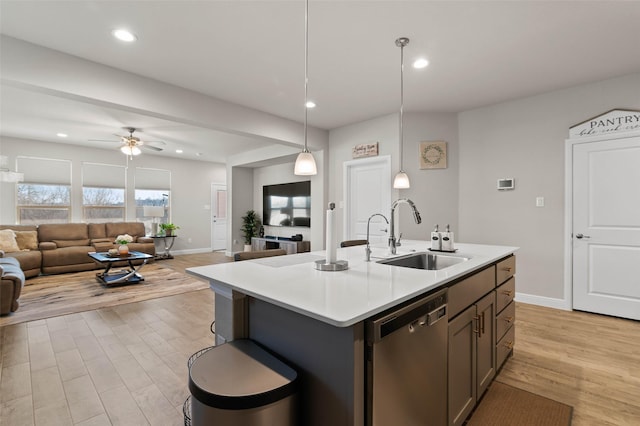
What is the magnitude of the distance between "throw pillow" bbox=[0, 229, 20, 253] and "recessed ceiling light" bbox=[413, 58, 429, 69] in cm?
690

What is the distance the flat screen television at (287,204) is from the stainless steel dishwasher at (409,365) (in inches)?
211

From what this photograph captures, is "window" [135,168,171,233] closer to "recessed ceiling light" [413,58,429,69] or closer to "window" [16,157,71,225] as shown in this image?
"window" [16,157,71,225]

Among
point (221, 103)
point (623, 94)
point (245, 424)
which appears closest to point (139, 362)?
point (245, 424)

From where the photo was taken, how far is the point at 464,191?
4.36m

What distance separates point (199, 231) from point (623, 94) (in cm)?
882

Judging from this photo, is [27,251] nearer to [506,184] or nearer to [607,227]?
[506,184]

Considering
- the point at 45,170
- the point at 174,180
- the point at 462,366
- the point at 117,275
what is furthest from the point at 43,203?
the point at 462,366

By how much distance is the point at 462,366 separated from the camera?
159 centimetres

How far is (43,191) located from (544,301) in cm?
907

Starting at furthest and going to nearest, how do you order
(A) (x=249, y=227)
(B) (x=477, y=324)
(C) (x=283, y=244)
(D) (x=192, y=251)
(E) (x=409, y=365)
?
(D) (x=192, y=251)
(A) (x=249, y=227)
(C) (x=283, y=244)
(B) (x=477, y=324)
(E) (x=409, y=365)

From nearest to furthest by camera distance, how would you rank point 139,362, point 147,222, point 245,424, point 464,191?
point 245,424, point 139,362, point 464,191, point 147,222

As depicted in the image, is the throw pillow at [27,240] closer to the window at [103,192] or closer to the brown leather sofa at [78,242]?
the brown leather sofa at [78,242]

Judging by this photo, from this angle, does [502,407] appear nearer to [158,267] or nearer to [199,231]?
[158,267]

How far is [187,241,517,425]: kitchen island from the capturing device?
101 cm
